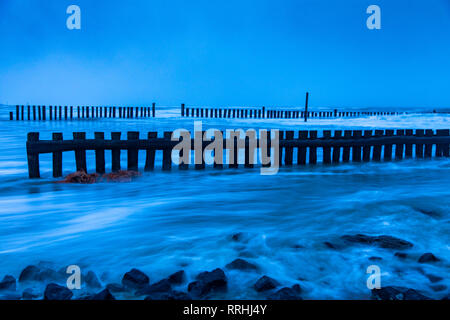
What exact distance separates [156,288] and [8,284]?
1126 millimetres

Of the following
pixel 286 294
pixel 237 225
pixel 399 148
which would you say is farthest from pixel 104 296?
pixel 399 148

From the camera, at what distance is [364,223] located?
4.44 metres

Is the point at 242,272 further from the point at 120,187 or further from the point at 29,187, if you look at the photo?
the point at 29,187

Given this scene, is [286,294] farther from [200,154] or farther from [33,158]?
[33,158]

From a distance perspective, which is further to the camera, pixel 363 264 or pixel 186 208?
pixel 186 208

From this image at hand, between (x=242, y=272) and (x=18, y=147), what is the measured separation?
1229 cm

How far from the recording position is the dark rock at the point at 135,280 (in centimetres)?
282

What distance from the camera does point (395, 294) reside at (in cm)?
259

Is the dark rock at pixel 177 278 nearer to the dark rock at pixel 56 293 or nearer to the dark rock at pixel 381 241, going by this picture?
the dark rock at pixel 56 293

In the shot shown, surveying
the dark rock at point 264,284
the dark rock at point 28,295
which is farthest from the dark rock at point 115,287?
the dark rock at point 264,284

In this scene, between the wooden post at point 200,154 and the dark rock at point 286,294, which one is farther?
the wooden post at point 200,154

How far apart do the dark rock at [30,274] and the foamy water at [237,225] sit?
34 centimetres

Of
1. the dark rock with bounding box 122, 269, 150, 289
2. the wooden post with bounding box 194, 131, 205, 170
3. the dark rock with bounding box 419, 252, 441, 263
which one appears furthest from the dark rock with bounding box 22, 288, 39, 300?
the wooden post with bounding box 194, 131, 205, 170
